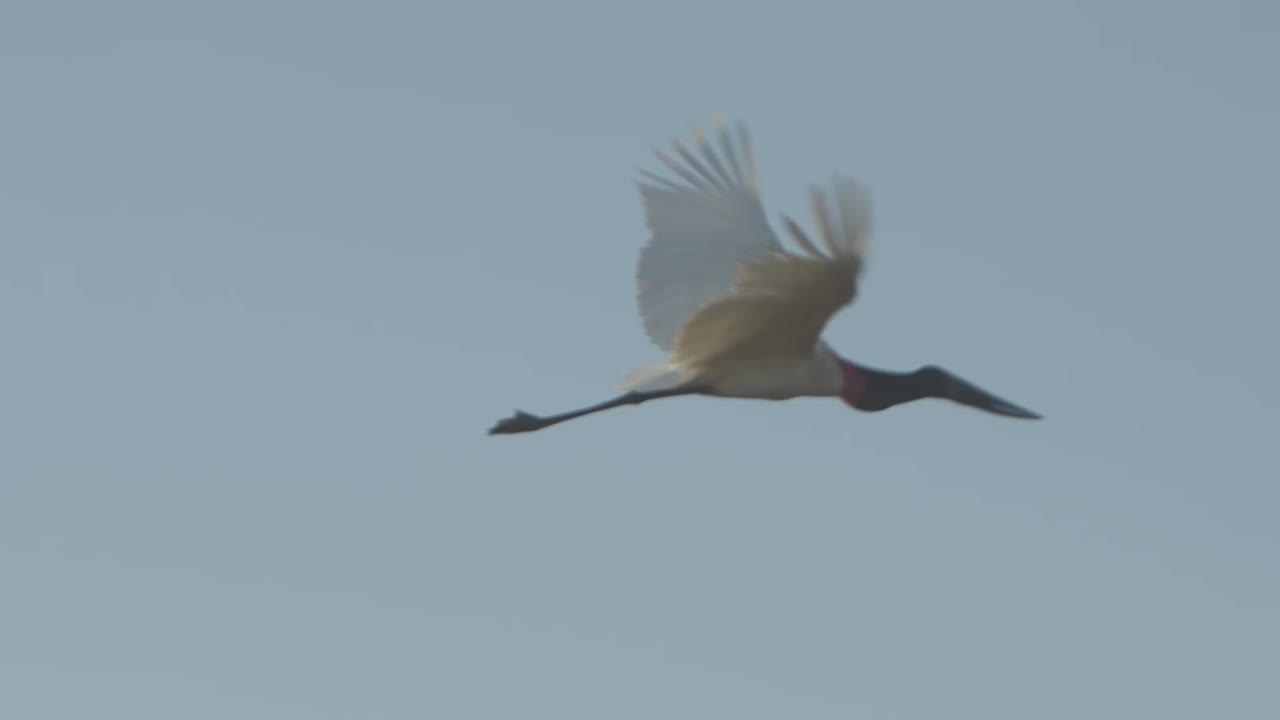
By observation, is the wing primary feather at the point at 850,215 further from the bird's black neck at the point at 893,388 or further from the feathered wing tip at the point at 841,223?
the bird's black neck at the point at 893,388

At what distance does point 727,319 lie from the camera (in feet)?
58.3

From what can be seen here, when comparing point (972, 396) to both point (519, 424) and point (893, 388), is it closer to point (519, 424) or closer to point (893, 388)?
point (893, 388)

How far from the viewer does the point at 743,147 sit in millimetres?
20344

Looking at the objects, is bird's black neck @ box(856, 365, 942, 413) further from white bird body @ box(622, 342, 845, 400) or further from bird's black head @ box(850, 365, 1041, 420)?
white bird body @ box(622, 342, 845, 400)

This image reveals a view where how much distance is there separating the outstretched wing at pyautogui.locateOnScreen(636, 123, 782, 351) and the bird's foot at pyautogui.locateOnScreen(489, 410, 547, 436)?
2047 mm

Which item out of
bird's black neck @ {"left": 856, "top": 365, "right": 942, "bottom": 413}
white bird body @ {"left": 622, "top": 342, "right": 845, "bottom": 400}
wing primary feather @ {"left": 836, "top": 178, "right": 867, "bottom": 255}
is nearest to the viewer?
wing primary feather @ {"left": 836, "top": 178, "right": 867, "bottom": 255}

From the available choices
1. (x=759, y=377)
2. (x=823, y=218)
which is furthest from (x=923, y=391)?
(x=823, y=218)

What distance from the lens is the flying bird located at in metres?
18.0

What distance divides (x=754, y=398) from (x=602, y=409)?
1.60 metres

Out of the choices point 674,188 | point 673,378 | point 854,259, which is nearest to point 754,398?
point 673,378

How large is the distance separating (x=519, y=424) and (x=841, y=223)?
21.1 feet

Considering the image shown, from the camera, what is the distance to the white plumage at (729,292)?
672 inches

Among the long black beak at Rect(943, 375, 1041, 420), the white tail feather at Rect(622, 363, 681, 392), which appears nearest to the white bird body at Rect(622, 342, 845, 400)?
the white tail feather at Rect(622, 363, 681, 392)

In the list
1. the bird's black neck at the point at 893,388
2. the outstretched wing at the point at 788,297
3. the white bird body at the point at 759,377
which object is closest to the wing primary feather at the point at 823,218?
the outstretched wing at the point at 788,297
